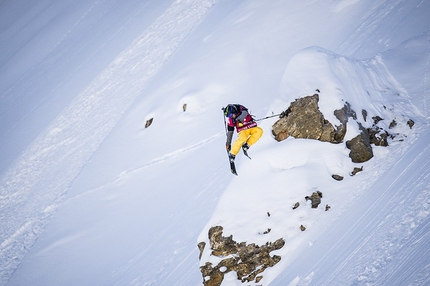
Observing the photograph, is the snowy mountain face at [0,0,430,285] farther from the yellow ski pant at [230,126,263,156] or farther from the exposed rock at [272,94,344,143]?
the yellow ski pant at [230,126,263,156]

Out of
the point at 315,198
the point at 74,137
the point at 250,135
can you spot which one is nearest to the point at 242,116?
the point at 250,135

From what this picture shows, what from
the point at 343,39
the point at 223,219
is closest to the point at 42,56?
the point at 343,39

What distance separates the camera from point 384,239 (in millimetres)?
6094

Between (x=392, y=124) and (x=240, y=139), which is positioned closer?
(x=392, y=124)

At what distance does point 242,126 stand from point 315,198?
283cm

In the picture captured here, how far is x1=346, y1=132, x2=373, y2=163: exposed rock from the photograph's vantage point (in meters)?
8.17

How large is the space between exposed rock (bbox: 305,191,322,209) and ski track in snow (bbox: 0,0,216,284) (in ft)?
43.3

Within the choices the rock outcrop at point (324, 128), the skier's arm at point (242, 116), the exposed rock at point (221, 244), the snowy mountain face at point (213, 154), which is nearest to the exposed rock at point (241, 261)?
the exposed rock at point (221, 244)

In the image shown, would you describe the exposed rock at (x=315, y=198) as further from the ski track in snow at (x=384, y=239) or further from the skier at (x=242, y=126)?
the skier at (x=242, y=126)

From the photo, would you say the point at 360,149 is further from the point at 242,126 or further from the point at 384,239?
the point at 242,126

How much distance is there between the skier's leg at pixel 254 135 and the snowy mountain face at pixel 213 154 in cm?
42

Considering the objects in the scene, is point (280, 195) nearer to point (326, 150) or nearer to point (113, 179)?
point (326, 150)

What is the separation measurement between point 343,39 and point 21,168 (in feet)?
65.4

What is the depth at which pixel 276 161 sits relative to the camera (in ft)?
28.8
